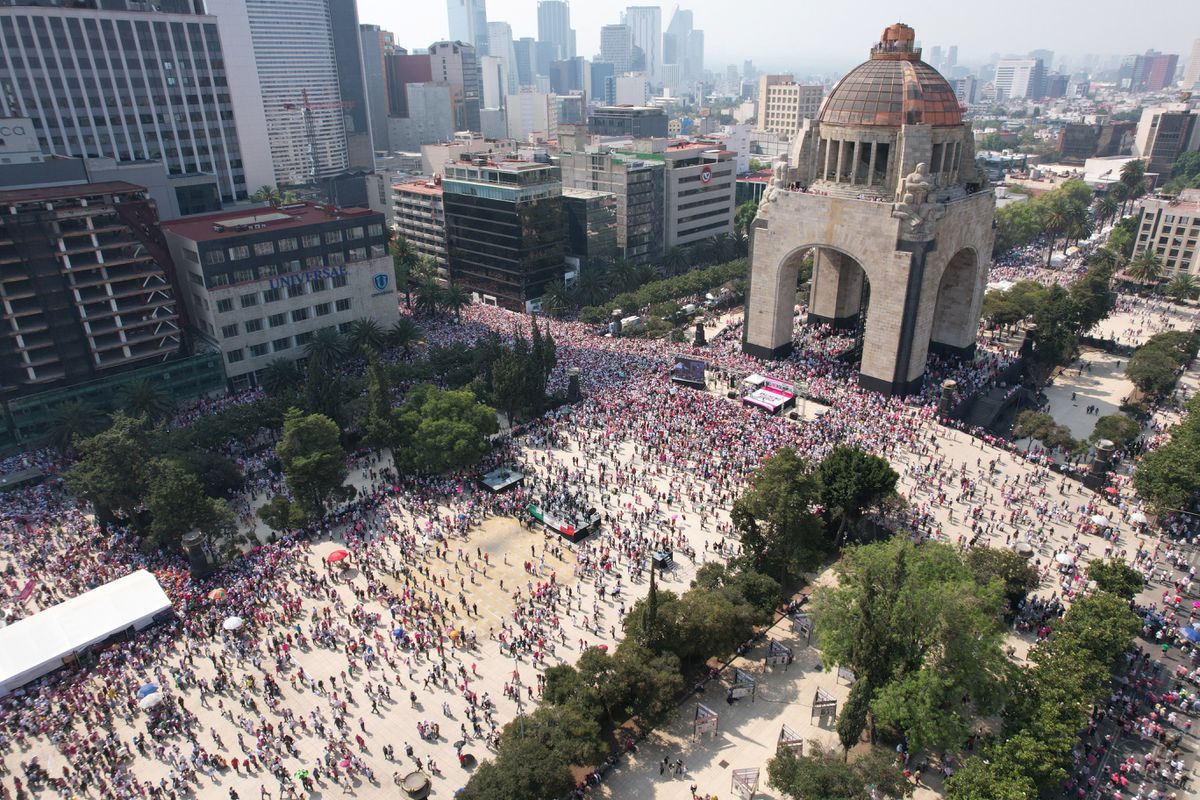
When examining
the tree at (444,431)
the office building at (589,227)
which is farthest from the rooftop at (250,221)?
the office building at (589,227)

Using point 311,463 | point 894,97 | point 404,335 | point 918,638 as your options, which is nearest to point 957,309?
point 894,97

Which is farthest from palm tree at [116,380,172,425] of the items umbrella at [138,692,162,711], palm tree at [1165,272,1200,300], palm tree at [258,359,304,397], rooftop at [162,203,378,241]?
palm tree at [1165,272,1200,300]

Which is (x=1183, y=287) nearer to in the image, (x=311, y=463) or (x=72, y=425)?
(x=311, y=463)

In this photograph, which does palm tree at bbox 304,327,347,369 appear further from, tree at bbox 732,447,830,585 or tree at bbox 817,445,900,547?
tree at bbox 817,445,900,547

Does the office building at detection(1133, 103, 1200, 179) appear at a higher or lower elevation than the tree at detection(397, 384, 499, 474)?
higher

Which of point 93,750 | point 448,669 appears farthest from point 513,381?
point 93,750

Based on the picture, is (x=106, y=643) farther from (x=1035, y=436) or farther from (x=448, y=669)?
(x=1035, y=436)
